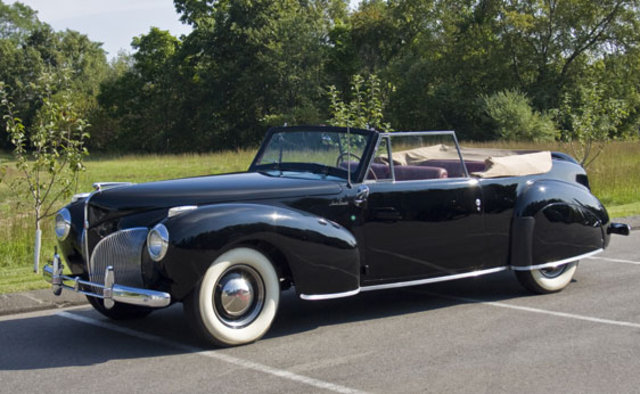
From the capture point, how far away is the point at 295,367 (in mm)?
5051

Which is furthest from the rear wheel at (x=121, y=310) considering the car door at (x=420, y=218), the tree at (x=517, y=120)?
the tree at (x=517, y=120)

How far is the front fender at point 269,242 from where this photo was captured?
5.24 metres

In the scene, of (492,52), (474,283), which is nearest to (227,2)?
(492,52)

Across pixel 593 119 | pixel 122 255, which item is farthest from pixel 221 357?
pixel 593 119

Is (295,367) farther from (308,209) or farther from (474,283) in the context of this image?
(474,283)

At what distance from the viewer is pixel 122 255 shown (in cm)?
554

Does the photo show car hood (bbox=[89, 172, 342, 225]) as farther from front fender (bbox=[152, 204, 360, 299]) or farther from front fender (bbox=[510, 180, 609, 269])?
front fender (bbox=[510, 180, 609, 269])

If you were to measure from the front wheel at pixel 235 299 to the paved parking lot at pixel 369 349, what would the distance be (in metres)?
0.15

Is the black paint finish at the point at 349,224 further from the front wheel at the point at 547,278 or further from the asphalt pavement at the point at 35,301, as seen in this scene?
the asphalt pavement at the point at 35,301

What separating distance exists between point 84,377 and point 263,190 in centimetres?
196

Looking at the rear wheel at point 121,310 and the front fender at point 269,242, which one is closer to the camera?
the front fender at point 269,242

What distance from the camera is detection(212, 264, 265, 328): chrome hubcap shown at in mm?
5453

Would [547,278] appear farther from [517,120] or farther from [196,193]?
[517,120]

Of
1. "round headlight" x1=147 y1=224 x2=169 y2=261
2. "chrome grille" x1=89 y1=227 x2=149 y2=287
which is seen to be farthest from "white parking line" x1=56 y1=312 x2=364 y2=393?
"round headlight" x1=147 y1=224 x2=169 y2=261
